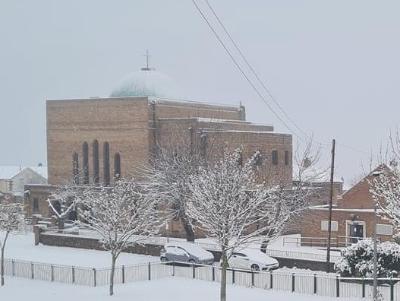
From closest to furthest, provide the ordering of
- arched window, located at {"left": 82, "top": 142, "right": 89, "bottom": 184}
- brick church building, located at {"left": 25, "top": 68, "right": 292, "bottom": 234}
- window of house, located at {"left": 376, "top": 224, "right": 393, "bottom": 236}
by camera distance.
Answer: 1. window of house, located at {"left": 376, "top": 224, "right": 393, "bottom": 236}
2. brick church building, located at {"left": 25, "top": 68, "right": 292, "bottom": 234}
3. arched window, located at {"left": 82, "top": 142, "right": 89, "bottom": 184}

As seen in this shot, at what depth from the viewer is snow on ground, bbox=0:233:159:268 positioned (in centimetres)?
3641

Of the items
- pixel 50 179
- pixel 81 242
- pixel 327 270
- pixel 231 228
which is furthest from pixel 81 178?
pixel 231 228

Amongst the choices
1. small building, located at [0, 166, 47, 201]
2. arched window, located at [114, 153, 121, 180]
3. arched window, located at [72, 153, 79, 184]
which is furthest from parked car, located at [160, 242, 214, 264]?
small building, located at [0, 166, 47, 201]

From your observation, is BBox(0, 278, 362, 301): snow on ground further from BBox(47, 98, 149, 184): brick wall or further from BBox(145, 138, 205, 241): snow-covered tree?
BBox(47, 98, 149, 184): brick wall

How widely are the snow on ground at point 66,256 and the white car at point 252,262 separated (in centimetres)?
564

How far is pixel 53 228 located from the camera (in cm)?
4881

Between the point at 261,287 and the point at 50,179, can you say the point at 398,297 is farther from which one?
the point at 50,179

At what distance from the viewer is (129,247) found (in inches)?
1569

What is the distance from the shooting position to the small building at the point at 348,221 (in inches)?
1558

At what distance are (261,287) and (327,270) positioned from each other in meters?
6.13

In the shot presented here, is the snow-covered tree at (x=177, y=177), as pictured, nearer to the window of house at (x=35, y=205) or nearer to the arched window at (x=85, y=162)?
the arched window at (x=85, y=162)

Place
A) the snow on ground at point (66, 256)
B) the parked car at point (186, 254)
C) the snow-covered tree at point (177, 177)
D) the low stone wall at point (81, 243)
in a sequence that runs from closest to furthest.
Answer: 1. the parked car at point (186, 254)
2. the snow on ground at point (66, 256)
3. the low stone wall at point (81, 243)
4. the snow-covered tree at point (177, 177)

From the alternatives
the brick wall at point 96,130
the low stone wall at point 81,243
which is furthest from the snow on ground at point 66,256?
the brick wall at point 96,130

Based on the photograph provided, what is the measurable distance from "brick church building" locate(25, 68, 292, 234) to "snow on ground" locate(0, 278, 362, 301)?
19209 mm
